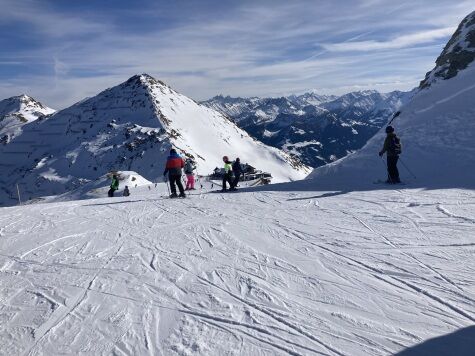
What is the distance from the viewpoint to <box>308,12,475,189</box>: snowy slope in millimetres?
16344

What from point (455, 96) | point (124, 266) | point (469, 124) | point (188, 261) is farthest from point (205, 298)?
point (455, 96)

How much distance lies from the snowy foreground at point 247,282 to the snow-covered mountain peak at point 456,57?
23.3 meters

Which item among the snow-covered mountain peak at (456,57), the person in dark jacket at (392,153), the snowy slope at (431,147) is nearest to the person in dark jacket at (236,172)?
the snowy slope at (431,147)

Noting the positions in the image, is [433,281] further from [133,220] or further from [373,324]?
[133,220]

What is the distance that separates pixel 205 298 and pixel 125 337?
4.41 feet

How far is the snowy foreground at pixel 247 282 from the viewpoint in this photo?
4926 millimetres

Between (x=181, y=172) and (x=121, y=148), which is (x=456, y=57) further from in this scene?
(x=121, y=148)

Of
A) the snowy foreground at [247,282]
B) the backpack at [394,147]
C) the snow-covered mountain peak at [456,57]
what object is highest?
the snow-covered mountain peak at [456,57]

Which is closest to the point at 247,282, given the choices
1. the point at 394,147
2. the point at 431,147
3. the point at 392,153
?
the point at 392,153

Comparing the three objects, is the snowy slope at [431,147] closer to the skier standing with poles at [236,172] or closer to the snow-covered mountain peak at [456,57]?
the snow-covered mountain peak at [456,57]

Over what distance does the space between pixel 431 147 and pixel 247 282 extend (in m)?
16.2

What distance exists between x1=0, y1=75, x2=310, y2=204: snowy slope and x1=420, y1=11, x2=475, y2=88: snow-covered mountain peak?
104272 mm

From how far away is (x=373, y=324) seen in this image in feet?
16.6

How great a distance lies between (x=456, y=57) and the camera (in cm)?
3241
